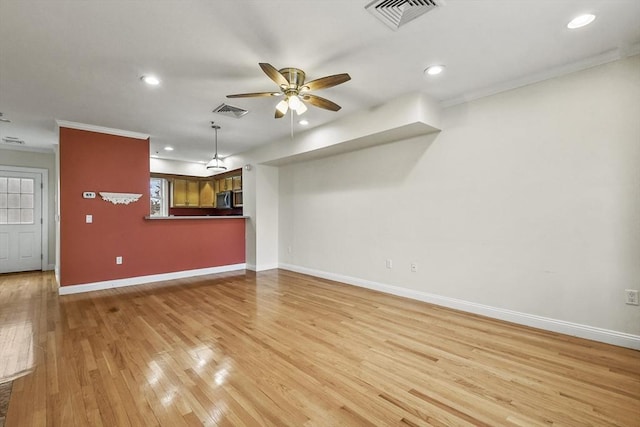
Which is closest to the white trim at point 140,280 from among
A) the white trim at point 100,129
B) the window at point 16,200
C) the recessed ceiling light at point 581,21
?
the white trim at point 100,129

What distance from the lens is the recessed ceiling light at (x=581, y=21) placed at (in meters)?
2.14

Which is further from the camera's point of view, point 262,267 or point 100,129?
A: point 262,267

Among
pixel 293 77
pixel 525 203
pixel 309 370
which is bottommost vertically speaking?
Result: pixel 309 370

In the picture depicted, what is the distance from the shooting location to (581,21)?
2186 millimetres

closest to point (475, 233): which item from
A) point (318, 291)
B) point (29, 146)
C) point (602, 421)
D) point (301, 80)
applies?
point (602, 421)

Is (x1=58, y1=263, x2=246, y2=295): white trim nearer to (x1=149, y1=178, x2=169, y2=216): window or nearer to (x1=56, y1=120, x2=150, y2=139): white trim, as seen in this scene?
(x1=56, y1=120, x2=150, y2=139): white trim

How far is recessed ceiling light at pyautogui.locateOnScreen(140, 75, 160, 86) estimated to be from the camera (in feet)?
9.84

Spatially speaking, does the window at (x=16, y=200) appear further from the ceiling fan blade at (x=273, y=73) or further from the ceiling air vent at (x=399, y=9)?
the ceiling air vent at (x=399, y=9)

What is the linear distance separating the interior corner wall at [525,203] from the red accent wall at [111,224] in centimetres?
355

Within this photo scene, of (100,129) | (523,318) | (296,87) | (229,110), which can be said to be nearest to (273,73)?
(296,87)

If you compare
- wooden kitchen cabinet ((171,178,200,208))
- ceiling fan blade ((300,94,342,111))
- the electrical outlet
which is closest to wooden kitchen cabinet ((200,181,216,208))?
wooden kitchen cabinet ((171,178,200,208))

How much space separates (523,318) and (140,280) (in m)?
5.60

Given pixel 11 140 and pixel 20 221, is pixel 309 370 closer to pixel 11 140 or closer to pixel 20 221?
pixel 11 140

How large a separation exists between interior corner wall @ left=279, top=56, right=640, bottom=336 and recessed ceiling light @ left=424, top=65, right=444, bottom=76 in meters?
0.81
